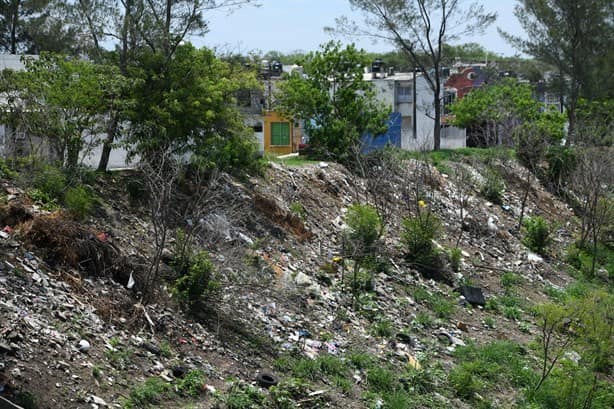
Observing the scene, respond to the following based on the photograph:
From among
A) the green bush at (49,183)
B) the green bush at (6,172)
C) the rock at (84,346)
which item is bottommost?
the rock at (84,346)

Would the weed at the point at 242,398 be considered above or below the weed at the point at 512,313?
above

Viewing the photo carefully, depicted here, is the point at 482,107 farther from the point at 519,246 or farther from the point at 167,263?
the point at 167,263

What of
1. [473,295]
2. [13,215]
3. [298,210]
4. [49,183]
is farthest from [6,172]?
[473,295]

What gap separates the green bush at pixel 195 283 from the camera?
38.5ft

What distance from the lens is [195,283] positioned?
1185cm

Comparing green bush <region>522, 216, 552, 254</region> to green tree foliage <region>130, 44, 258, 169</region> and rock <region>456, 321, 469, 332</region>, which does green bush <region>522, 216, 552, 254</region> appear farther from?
green tree foliage <region>130, 44, 258, 169</region>

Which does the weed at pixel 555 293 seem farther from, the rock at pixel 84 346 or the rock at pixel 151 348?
the rock at pixel 84 346

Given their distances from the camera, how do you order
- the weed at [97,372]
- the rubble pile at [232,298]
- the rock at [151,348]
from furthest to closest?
the rock at [151,348] → the rubble pile at [232,298] → the weed at [97,372]

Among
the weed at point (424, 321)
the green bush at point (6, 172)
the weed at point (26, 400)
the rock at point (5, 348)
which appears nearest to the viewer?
the weed at point (26, 400)

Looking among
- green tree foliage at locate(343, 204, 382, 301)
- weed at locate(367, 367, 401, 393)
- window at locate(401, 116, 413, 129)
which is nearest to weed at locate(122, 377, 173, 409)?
weed at locate(367, 367, 401, 393)

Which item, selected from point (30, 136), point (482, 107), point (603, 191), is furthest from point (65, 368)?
point (482, 107)

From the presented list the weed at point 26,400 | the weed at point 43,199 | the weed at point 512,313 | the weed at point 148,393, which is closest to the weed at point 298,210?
the weed at point 512,313

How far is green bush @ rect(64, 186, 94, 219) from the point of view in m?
12.6

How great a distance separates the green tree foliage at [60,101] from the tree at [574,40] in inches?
899
